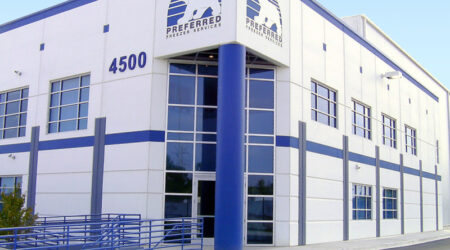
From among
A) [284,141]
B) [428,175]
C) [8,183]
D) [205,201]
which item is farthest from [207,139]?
[428,175]

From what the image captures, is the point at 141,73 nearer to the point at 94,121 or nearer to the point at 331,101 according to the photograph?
the point at 94,121

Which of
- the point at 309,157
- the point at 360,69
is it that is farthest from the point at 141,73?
the point at 360,69

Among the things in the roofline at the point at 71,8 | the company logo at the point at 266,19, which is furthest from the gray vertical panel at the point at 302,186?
the roofline at the point at 71,8

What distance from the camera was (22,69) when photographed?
24328 mm

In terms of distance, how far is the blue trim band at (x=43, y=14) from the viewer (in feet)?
73.0

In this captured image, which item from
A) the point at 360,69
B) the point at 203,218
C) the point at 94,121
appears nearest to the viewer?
the point at 203,218

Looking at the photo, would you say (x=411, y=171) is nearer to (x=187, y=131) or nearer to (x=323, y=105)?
→ (x=323, y=105)

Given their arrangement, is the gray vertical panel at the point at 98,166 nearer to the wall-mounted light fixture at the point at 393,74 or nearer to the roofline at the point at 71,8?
the roofline at the point at 71,8

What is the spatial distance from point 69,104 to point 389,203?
19062mm

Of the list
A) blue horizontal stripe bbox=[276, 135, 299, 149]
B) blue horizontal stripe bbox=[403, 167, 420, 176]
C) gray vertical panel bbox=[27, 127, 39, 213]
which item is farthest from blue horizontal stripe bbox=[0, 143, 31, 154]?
blue horizontal stripe bbox=[403, 167, 420, 176]

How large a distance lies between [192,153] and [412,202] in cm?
2028

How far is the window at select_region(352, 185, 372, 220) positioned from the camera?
79.6 feet

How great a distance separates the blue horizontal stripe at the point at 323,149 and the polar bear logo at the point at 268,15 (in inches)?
195

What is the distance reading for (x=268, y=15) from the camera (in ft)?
60.9
